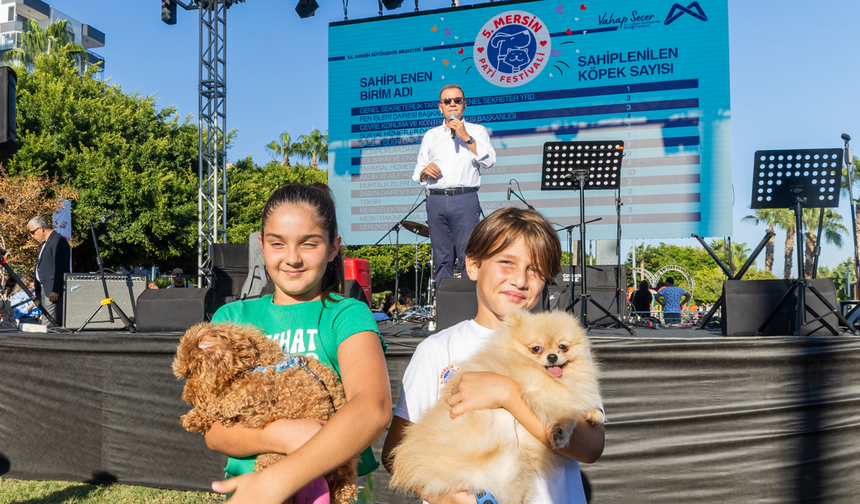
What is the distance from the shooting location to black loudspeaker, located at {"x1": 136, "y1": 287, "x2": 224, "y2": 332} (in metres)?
5.14

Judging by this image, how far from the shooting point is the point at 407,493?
5.55ft

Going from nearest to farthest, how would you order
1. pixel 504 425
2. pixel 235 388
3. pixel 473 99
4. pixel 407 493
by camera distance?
pixel 235 388 → pixel 504 425 → pixel 407 493 → pixel 473 99

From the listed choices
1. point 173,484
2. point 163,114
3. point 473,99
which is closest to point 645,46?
point 473,99

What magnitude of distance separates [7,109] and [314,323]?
12.2ft

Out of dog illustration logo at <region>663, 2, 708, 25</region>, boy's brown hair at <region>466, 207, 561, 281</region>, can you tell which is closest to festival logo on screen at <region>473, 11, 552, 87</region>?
dog illustration logo at <region>663, 2, 708, 25</region>

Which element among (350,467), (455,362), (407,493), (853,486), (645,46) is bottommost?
(853,486)

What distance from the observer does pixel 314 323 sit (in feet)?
4.94

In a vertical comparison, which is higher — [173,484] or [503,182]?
[503,182]

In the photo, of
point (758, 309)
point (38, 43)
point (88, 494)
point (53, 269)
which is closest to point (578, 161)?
point (758, 309)

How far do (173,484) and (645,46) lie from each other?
10055 mm

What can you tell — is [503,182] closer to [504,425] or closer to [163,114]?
[504,425]

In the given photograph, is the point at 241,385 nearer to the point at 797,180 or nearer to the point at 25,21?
the point at 797,180

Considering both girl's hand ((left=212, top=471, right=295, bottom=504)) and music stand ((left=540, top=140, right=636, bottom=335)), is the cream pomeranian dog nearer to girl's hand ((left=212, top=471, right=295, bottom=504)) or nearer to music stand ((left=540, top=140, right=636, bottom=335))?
Answer: girl's hand ((left=212, top=471, right=295, bottom=504))

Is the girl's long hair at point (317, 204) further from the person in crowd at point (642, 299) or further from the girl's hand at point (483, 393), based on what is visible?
the person in crowd at point (642, 299)
